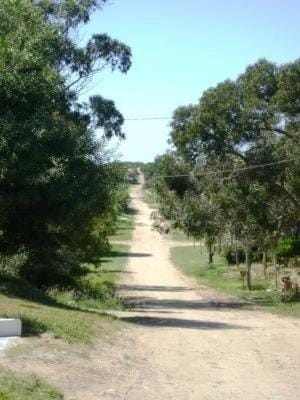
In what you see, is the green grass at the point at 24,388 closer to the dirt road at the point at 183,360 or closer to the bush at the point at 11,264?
the dirt road at the point at 183,360

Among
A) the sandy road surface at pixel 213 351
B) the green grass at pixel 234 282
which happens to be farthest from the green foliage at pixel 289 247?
the sandy road surface at pixel 213 351

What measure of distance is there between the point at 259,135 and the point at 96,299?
894 centimetres

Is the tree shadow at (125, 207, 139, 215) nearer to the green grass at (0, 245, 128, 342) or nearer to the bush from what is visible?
the green grass at (0, 245, 128, 342)

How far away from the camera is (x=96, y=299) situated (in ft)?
80.8

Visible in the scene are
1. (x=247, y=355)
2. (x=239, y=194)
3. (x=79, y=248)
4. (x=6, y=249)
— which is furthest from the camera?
(x=79, y=248)

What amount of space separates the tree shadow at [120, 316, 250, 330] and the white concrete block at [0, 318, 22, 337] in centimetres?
691

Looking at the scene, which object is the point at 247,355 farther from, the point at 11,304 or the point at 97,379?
the point at 11,304

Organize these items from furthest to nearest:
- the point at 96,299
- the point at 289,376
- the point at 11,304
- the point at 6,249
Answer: the point at 96,299 < the point at 6,249 < the point at 11,304 < the point at 289,376

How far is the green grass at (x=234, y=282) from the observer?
2656cm

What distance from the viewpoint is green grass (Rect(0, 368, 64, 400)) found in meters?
8.11

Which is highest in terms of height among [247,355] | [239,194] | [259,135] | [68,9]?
[68,9]

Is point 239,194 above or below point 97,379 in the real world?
above

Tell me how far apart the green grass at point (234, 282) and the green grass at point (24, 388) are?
15366 millimetres

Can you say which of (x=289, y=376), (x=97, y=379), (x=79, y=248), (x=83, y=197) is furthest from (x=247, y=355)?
(x=79, y=248)
